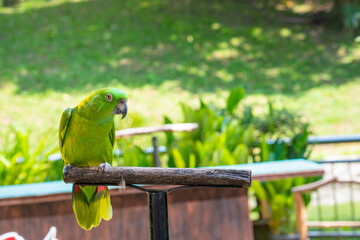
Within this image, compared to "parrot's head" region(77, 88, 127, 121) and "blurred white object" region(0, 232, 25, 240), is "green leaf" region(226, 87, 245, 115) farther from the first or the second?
"parrot's head" region(77, 88, 127, 121)

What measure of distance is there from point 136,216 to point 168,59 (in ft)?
30.1

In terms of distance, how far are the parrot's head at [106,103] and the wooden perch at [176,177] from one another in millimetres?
478

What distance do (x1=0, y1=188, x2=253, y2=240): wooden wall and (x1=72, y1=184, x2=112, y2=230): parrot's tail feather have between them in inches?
33.3

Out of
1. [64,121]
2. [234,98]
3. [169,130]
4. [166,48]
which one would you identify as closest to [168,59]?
[166,48]

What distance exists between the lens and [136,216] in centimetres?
280

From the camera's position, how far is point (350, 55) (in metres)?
12.2

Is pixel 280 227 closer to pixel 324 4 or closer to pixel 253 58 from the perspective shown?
pixel 253 58

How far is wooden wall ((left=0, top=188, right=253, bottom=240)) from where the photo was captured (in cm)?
264

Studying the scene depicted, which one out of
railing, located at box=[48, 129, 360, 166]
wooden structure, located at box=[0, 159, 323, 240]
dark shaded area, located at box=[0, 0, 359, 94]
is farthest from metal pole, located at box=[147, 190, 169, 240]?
dark shaded area, located at box=[0, 0, 359, 94]

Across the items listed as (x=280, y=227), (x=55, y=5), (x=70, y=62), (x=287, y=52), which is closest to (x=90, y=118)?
(x=280, y=227)

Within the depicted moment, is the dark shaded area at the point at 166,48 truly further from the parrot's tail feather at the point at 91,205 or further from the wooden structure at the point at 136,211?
the parrot's tail feather at the point at 91,205

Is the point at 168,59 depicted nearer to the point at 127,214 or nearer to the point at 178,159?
the point at 178,159

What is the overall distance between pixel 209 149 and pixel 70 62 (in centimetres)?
777

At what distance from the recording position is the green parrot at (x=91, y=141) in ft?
5.84
